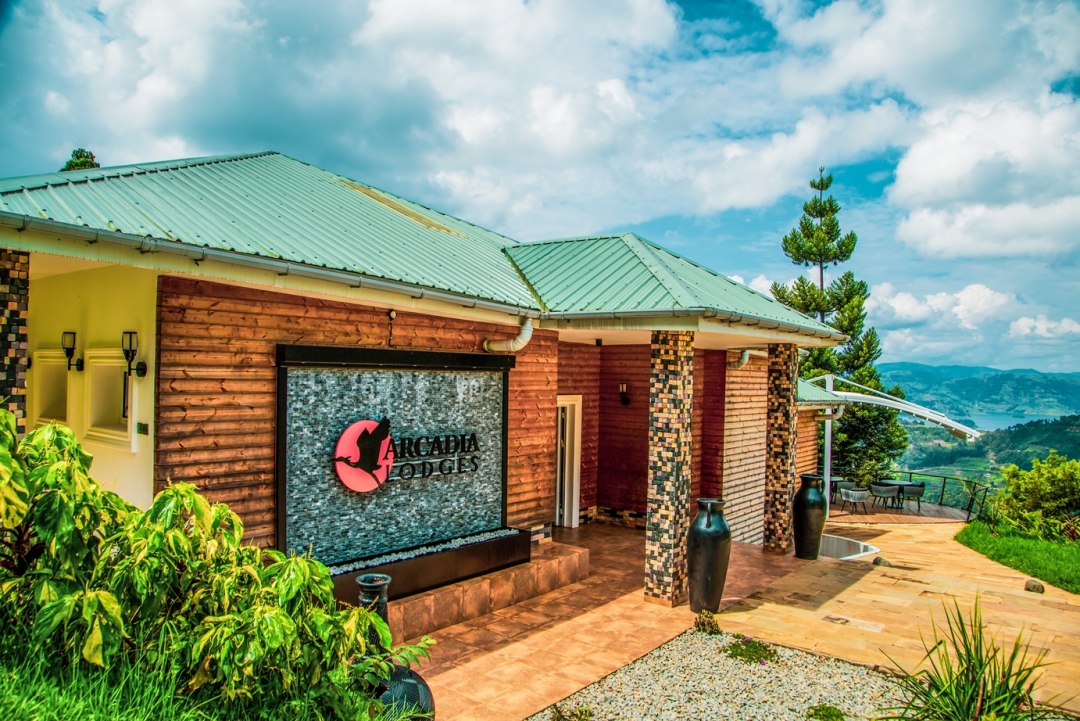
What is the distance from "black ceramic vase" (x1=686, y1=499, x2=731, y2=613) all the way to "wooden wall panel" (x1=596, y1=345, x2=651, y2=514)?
418 centimetres

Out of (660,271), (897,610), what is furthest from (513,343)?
(897,610)

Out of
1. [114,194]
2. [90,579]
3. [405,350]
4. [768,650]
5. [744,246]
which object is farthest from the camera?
[744,246]

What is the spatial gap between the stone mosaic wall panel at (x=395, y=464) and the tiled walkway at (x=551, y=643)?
1158 mm

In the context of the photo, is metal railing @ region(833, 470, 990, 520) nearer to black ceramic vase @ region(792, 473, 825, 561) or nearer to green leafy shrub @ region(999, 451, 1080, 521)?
green leafy shrub @ region(999, 451, 1080, 521)

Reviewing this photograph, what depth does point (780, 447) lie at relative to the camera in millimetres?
10172

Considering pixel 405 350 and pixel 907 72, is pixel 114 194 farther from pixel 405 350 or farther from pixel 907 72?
pixel 907 72

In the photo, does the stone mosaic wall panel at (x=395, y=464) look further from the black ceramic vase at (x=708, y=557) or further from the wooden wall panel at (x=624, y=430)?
the wooden wall panel at (x=624, y=430)

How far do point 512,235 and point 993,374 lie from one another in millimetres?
111466

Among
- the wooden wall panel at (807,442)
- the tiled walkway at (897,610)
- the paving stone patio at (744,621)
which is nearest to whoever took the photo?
the paving stone patio at (744,621)

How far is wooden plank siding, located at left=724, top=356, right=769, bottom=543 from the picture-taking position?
1217cm

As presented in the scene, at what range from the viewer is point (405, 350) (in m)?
6.75

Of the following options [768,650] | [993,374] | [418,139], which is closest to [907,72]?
[418,139]

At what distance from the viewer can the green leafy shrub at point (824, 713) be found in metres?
4.78

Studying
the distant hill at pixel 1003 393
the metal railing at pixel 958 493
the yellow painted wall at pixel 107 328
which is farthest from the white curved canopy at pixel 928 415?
the distant hill at pixel 1003 393
